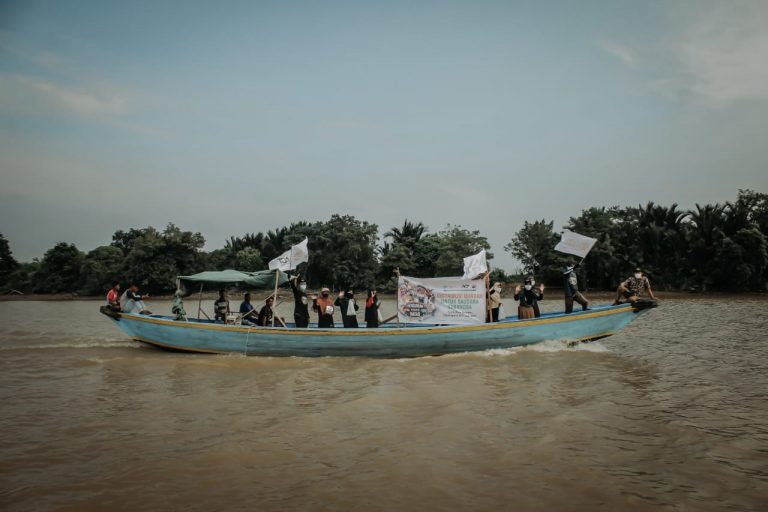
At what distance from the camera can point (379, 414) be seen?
778 centimetres

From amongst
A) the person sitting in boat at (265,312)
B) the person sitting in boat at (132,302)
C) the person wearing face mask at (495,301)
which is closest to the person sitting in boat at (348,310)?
the person sitting in boat at (265,312)

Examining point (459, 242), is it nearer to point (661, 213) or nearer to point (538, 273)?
point (538, 273)

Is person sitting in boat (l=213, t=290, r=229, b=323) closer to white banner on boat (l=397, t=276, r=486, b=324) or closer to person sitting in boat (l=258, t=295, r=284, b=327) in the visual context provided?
person sitting in boat (l=258, t=295, r=284, b=327)

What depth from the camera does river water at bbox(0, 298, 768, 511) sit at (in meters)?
4.84

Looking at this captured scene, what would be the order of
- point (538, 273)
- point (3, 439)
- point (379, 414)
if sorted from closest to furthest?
point (3, 439) < point (379, 414) < point (538, 273)

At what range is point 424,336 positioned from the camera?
1251cm

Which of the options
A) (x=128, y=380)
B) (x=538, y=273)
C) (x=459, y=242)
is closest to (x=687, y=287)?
(x=538, y=273)

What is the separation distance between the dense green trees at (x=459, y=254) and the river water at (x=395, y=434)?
41.7 meters

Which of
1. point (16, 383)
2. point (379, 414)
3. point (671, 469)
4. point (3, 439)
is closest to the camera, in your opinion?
point (671, 469)

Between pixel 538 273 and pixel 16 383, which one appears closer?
pixel 16 383

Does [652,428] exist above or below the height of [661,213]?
below

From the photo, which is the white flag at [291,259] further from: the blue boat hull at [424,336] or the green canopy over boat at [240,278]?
the blue boat hull at [424,336]

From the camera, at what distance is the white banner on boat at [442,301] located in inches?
508

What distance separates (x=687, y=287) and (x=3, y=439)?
2243 inches
